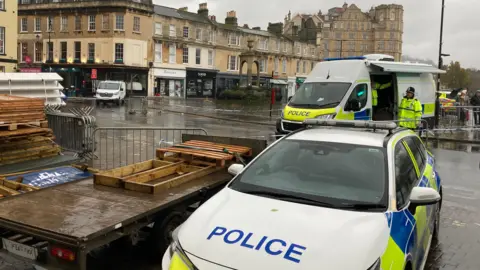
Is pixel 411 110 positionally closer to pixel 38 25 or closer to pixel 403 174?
pixel 403 174

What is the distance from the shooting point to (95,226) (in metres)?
4.07

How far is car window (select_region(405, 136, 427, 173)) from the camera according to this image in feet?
18.0

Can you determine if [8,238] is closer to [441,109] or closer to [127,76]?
[441,109]

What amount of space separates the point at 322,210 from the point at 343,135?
1504 millimetres

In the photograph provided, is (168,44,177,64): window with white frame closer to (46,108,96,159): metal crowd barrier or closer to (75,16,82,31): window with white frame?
(75,16,82,31): window with white frame

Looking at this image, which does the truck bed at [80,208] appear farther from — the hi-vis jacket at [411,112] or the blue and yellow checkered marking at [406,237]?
the hi-vis jacket at [411,112]

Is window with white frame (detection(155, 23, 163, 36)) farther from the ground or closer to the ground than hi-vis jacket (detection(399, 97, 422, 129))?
farther from the ground

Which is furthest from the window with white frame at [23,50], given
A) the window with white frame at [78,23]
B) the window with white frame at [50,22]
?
the window with white frame at [78,23]

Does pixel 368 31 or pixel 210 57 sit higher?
pixel 368 31

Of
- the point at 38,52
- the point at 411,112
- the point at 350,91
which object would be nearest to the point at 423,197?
the point at 411,112

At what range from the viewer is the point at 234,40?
5928 centimetres

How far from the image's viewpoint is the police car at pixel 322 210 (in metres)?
3.24

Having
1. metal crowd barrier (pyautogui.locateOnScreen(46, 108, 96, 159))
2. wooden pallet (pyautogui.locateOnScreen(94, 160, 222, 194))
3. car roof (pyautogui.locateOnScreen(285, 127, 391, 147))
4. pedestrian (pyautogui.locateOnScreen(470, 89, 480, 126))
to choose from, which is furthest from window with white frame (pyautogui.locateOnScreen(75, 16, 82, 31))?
car roof (pyautogui.locateOnScreen(285, 127, 391, 147))

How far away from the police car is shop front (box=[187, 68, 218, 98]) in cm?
4998
